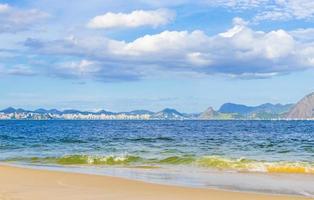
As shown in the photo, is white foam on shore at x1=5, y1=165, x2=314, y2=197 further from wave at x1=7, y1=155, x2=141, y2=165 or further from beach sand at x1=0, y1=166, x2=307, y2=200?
wave at x1=7, y1=155, x2=141, y2=165

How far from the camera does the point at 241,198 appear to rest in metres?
13.2

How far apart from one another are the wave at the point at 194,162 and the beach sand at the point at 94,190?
9396 millimetres

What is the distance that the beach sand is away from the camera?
1337 cm

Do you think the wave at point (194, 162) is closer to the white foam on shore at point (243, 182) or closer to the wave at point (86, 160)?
the wave at point (86, 160)

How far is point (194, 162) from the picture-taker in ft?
94.6

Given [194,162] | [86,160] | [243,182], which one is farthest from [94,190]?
[86,160]

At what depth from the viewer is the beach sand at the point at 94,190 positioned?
43.9ft

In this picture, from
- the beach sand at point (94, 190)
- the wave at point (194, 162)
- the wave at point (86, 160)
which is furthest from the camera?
the wave at point (86, 160)

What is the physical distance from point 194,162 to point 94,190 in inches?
581

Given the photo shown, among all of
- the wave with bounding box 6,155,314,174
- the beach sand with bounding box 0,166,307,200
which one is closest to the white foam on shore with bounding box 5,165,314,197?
the beach sand with bounding box 0,166,307,200

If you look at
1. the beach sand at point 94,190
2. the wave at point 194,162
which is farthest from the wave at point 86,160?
the beach sand at point 94,190

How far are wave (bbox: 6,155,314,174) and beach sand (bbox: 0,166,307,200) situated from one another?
940 centimetres

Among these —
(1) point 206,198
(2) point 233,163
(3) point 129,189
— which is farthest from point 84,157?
(1) point 206,198

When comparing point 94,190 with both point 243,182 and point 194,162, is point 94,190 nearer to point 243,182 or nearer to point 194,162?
point 243,182
